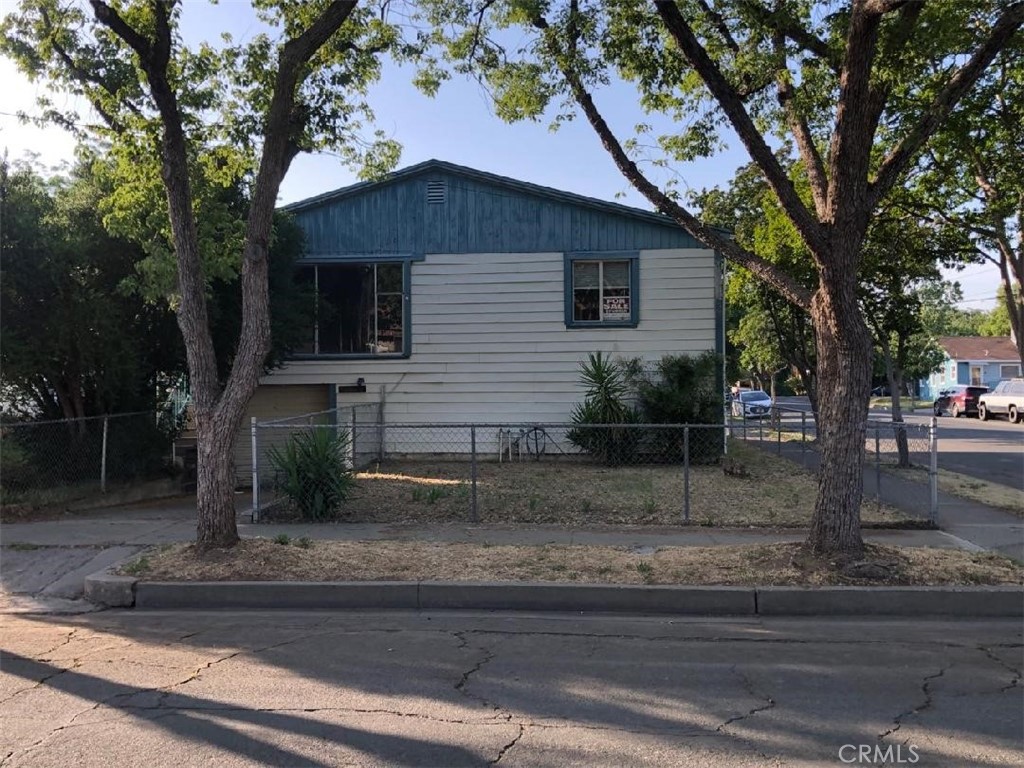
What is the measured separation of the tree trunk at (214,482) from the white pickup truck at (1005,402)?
34796mm

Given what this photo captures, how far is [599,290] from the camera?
1547 centimetres

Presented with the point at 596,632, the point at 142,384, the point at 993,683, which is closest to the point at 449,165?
the point at 142,384

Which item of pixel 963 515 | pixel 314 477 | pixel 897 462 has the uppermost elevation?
pixel 314 477

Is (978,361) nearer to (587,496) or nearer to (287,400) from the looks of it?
(287,400)

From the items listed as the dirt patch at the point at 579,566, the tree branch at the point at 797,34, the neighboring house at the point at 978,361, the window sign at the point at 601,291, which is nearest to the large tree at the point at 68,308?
the dirt patch at the point at 579,566

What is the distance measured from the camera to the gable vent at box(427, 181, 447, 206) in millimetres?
15664

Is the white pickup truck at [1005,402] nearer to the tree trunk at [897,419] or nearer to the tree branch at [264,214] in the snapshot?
the tree trunk at [897,419]

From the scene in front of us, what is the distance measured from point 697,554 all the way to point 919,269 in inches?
358

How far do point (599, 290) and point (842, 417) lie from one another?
9130 mm

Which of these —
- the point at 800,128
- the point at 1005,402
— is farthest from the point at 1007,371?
the point at 800,128

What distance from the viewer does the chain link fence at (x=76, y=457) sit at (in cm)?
1062

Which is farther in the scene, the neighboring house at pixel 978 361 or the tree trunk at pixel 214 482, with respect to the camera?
the neighboring house at pixel 978 361

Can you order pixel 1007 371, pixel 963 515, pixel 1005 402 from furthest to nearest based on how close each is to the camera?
1. pixel 1007 371
2. pixel 1005 402
3. pixel 963 515

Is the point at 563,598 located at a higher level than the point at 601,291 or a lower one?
lower
